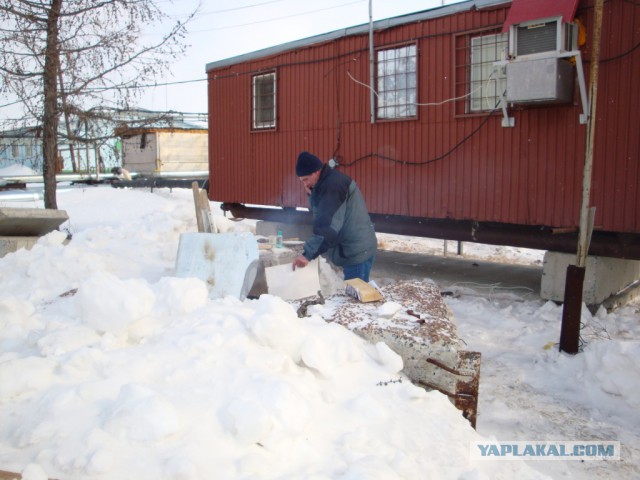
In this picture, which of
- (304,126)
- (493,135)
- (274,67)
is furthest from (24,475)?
(274,67)

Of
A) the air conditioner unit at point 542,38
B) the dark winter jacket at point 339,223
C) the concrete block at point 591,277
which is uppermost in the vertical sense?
the air conditioner unit at point 542,38

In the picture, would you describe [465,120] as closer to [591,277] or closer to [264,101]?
[591,277]

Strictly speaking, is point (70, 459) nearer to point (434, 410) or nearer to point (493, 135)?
point (434, 410)

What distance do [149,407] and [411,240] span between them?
12.9 m

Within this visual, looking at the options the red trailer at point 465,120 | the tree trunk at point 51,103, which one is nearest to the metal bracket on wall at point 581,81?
the red trailer at point 465,120

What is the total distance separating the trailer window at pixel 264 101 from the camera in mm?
11820

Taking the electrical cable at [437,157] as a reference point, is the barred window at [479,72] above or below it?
above

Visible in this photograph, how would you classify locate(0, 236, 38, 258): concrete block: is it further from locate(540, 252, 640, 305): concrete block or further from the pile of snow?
the pile of snow

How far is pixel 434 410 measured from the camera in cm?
312

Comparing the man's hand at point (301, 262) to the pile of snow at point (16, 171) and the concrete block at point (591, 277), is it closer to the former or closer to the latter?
the concrete block at point (591, 277)

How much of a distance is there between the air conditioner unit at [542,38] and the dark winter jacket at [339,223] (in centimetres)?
337

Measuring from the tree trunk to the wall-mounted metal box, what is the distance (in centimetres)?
820

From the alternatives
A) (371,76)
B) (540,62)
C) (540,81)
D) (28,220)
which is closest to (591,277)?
(540,81)

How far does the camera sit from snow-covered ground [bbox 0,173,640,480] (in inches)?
91.9
